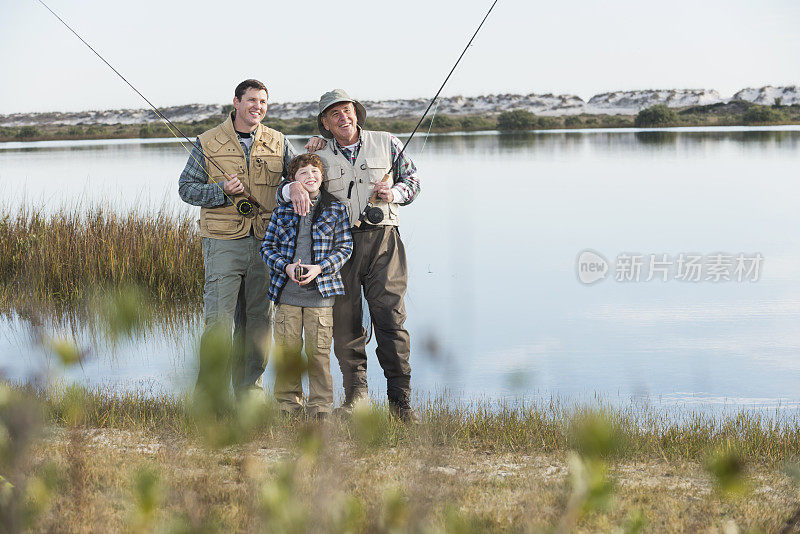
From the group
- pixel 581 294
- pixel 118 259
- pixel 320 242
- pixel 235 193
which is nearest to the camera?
pixel 320 242

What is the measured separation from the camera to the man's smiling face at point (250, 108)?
4.62m

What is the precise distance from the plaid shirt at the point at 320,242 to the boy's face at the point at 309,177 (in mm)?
152

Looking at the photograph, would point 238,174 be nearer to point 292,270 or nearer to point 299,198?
point 299,198

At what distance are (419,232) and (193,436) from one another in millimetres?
12483

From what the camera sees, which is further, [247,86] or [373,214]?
[247,86]

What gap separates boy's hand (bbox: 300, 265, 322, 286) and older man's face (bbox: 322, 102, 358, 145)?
2.67ft

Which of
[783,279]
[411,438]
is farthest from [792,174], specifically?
[411,438]

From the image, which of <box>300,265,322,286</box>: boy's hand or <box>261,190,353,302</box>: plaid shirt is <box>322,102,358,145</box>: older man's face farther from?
<box>300,265,322,286</box>: boy's hand

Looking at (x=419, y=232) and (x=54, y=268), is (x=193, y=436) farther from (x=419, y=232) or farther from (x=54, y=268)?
(x=419, y=232)

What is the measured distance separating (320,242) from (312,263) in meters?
0.13

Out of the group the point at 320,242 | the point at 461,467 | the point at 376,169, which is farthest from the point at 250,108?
the point at 461,467

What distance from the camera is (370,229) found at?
453cm

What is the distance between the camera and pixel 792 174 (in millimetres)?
25859

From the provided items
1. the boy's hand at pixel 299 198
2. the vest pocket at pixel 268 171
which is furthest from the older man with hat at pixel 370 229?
the vest pocket at pixel 268 171
